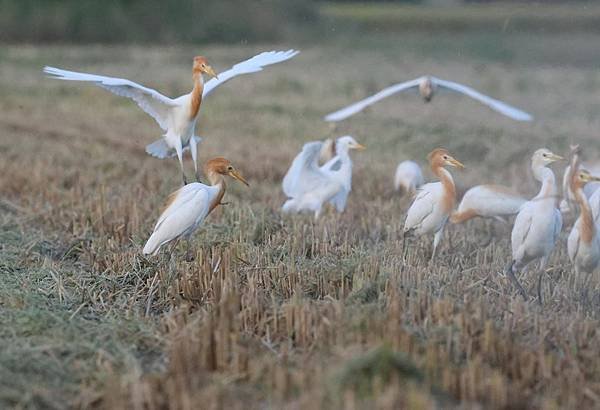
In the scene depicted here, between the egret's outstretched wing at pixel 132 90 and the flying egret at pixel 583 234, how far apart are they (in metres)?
3.06

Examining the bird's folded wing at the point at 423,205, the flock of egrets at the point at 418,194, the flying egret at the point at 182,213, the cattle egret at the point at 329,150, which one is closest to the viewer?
the flock of egrets at the point at 418,194

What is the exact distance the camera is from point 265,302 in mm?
5539

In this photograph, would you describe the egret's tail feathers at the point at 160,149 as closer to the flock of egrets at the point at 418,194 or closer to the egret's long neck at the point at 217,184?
the flock of egrets at the point at 418,194

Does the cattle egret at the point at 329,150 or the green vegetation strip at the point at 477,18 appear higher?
the green vegetation strip at the point at 477,18

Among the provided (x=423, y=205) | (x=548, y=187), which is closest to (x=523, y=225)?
(x=548, y=187)

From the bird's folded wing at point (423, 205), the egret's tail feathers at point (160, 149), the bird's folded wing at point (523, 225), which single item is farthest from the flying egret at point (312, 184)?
the bird's folded wing at point (523, 225)

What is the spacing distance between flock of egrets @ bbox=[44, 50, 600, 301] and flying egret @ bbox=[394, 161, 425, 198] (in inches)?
29.9

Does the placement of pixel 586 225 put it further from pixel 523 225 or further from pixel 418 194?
pixel 418 194

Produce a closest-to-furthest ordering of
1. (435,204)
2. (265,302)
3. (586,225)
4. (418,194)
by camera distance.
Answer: (265,302) < (586,225) < (435,204) < (418,194)

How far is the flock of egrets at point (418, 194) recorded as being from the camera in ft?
19.8

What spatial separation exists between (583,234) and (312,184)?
133 inches

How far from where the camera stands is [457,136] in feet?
43.0

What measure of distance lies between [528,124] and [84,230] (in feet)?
29.5

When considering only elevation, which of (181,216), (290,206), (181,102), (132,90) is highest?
(132,90)
